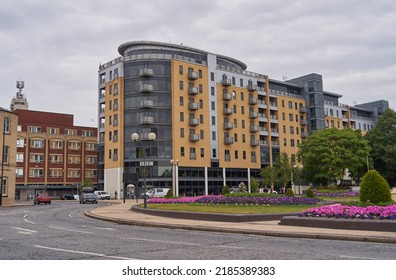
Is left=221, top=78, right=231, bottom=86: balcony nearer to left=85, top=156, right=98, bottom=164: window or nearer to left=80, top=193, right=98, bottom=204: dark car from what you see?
left=85, top=156, right=98, bottom=164: window

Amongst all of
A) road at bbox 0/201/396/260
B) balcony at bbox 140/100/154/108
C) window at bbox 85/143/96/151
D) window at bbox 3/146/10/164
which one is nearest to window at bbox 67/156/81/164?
window at bbox 85/143/96/151

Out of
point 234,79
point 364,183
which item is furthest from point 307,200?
point 234,79

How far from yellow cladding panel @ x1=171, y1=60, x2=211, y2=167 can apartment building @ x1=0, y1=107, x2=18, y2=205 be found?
29.5 m

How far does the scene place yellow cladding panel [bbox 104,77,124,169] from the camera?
246ft

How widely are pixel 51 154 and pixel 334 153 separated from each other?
2384 inches

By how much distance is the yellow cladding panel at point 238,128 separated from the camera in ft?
269

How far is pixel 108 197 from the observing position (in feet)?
235

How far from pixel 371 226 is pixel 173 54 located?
218 feet

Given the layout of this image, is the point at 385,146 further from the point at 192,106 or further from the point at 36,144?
the point at 36,144

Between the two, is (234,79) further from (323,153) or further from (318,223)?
(318,223)

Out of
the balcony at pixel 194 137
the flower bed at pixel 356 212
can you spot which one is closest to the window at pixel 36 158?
the balcony at pixel 194 137

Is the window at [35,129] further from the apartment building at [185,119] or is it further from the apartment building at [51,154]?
the apartment building at [185,119]

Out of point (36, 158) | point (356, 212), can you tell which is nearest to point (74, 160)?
point (36, 158)

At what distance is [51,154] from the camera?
92062mm
